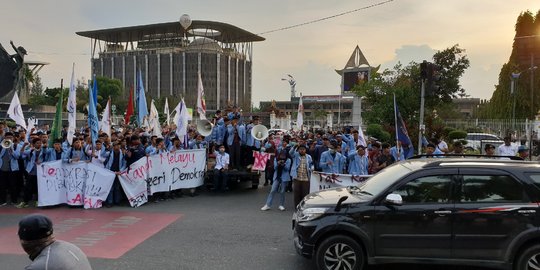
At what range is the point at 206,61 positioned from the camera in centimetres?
12231

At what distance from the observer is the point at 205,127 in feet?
43.9

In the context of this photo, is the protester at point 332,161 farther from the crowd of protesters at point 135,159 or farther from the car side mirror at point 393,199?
the car side mirror at point 393,199

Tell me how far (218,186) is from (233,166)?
757 mm

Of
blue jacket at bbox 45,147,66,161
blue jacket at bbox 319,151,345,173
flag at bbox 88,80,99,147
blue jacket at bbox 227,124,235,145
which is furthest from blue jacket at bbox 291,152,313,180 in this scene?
blue jacket at bbox 45,147,66,161

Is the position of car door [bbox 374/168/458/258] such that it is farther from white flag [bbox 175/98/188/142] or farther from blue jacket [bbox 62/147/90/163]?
white flag [bbox 175/98/188/142]

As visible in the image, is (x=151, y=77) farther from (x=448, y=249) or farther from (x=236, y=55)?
(x=448, y=249)

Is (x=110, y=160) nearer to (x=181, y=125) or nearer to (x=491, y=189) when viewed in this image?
(x=181, y=125)

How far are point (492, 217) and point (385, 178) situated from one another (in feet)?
4.75

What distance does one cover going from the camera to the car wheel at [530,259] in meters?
5.54

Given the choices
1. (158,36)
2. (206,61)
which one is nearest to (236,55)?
(206,61)

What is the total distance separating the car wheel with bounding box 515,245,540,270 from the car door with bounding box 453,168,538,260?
0.24m

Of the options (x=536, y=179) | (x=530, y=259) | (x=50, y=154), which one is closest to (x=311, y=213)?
(x=530, y=259)

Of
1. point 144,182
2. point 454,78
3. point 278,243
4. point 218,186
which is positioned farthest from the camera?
point 454,78

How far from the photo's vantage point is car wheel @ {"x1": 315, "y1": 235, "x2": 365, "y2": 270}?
584 cm
